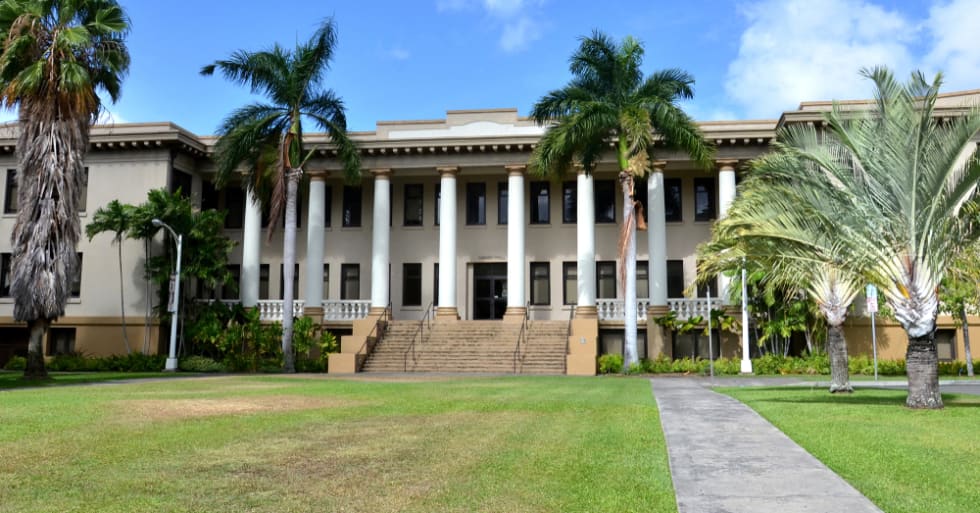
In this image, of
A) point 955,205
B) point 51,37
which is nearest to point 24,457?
point 955,205

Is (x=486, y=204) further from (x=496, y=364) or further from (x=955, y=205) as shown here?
(x=955, y=205)

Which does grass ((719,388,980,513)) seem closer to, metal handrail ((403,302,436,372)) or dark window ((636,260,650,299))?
metal handrail ((403,302,436,372))

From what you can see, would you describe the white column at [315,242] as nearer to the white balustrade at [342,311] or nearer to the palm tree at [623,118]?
the white balustrade at [342,311]

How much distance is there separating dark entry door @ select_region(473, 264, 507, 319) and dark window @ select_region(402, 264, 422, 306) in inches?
106

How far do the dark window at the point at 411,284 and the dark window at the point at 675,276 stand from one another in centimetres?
1181

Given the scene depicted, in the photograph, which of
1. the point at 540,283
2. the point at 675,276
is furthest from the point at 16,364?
the point at 675,276

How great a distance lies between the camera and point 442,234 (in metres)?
35.1

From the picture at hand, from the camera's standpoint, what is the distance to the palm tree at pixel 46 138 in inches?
918

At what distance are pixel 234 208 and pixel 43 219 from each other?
53.0 feet

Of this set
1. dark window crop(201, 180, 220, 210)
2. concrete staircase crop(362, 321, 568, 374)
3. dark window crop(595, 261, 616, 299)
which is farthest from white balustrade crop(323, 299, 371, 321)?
dark window crop(595, 261, 616, 299)

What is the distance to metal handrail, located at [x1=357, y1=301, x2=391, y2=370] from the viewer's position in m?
31.8

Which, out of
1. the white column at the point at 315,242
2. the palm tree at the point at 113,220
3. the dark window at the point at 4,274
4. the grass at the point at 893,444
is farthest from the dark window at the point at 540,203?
the dark window at the point at 4,274

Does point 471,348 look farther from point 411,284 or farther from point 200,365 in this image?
point 200,365

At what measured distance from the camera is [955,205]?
13219 mm
